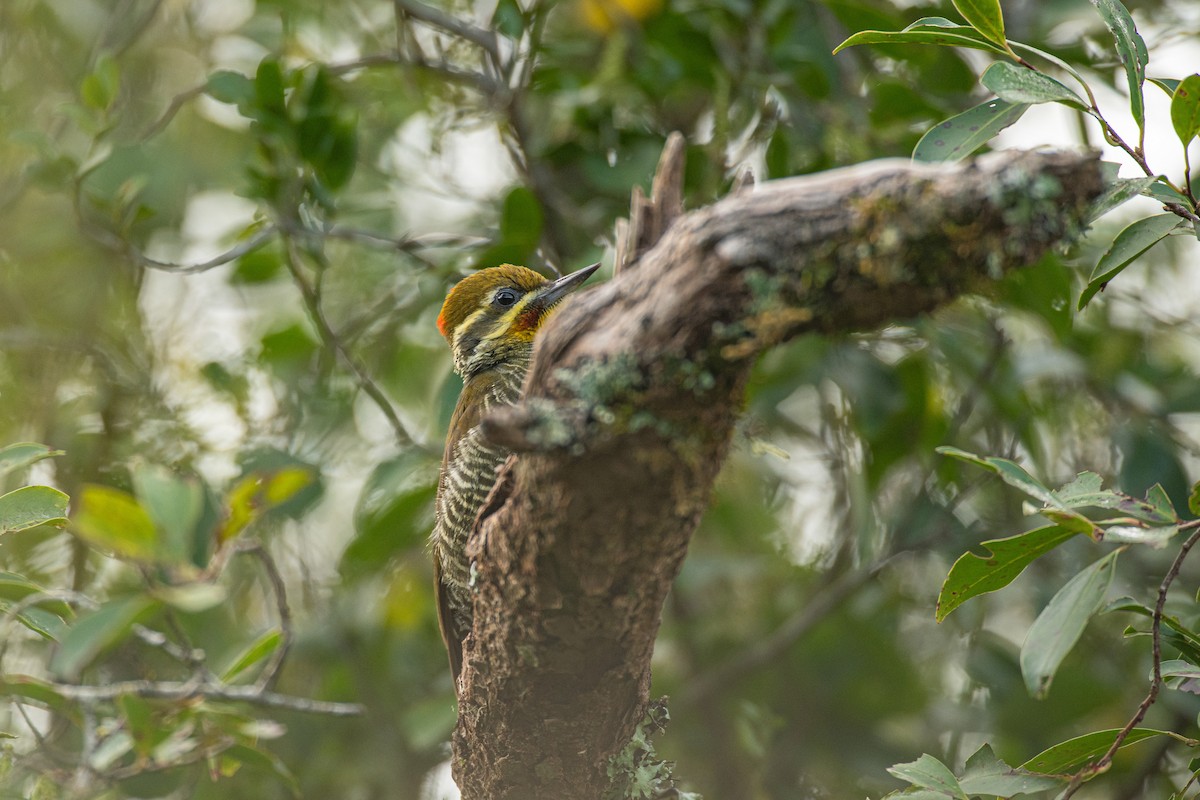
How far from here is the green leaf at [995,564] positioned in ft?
5.90

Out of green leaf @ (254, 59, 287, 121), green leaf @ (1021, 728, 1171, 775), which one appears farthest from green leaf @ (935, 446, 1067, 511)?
green leaf @ (254, 59, 287, 121)

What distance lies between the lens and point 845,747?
4.69 meters

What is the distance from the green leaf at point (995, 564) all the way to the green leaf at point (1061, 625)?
0.07m

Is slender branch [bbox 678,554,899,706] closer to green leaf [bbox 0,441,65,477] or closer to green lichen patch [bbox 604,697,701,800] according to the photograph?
green lichen patch [bbox 604,697,701,800]

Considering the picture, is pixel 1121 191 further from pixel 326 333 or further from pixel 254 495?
pixel 326 333

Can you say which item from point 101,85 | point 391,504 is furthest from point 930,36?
point 101,85

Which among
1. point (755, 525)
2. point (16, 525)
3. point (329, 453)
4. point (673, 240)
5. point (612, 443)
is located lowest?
point (755, 525)

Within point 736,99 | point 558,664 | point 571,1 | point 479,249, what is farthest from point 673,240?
point 571,1

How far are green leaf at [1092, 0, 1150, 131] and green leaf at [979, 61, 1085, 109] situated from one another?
0.37 ft

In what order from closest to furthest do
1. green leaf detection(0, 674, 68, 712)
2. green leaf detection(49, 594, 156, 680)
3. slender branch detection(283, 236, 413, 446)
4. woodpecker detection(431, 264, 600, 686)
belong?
1. green leaf detection(49, 594, 156, 680)
2. green leaf detection(0, 674, 68, 712)
3. woodpecker detection(431, 264, 600, 686)
4. slender branch detection(283, 236, 413, 446)

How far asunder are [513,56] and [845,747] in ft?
10.1

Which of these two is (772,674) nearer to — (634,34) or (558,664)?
(634,34)

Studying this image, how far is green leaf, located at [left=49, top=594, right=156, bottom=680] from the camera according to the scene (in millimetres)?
1575

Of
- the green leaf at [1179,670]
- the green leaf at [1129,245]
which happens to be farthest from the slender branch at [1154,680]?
the green leaf at [1129,245]
